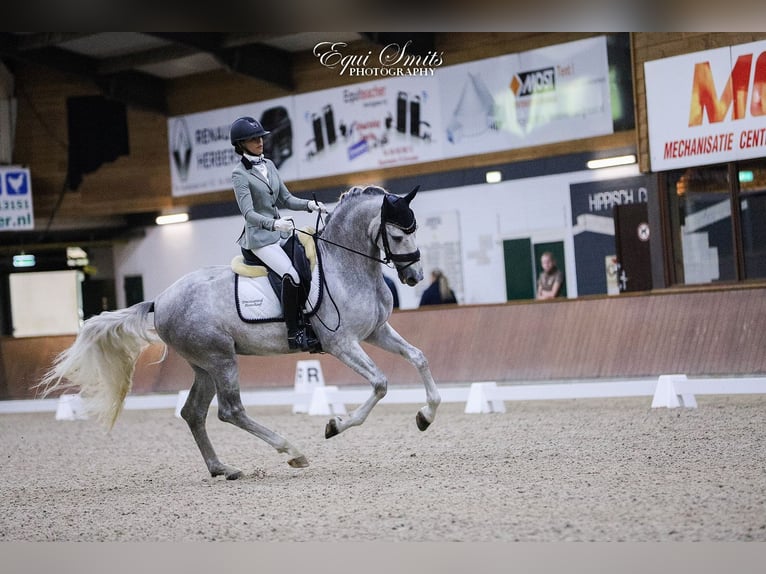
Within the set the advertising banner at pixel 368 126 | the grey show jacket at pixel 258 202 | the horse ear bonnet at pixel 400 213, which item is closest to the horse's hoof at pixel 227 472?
the grey show jacket at pixel 258 202

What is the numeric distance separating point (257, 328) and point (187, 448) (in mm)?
2917

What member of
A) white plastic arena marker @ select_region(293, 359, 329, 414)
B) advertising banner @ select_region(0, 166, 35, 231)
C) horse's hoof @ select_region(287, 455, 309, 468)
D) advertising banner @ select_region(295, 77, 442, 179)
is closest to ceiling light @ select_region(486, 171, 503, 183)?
advertising banner @ select_region(295, 77, 442, 179)

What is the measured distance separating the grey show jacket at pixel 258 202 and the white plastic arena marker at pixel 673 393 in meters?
4.90

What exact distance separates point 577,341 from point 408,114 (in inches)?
297

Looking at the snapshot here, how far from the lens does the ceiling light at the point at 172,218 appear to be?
21938 millimetres

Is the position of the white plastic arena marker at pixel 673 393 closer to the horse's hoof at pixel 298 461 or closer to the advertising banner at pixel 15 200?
the horse's hoof at pixel 298 461

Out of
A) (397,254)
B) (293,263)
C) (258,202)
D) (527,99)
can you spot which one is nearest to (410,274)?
(397,254)

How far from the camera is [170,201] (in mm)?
21844

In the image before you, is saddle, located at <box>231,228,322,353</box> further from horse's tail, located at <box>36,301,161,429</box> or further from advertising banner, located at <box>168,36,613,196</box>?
advertising banner, located at <box>168,36,613,196</box>

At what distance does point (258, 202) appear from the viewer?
7.67 metres

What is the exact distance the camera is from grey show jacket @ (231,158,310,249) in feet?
24.5

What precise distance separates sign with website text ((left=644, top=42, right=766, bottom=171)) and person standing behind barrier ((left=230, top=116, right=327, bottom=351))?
8072mm
